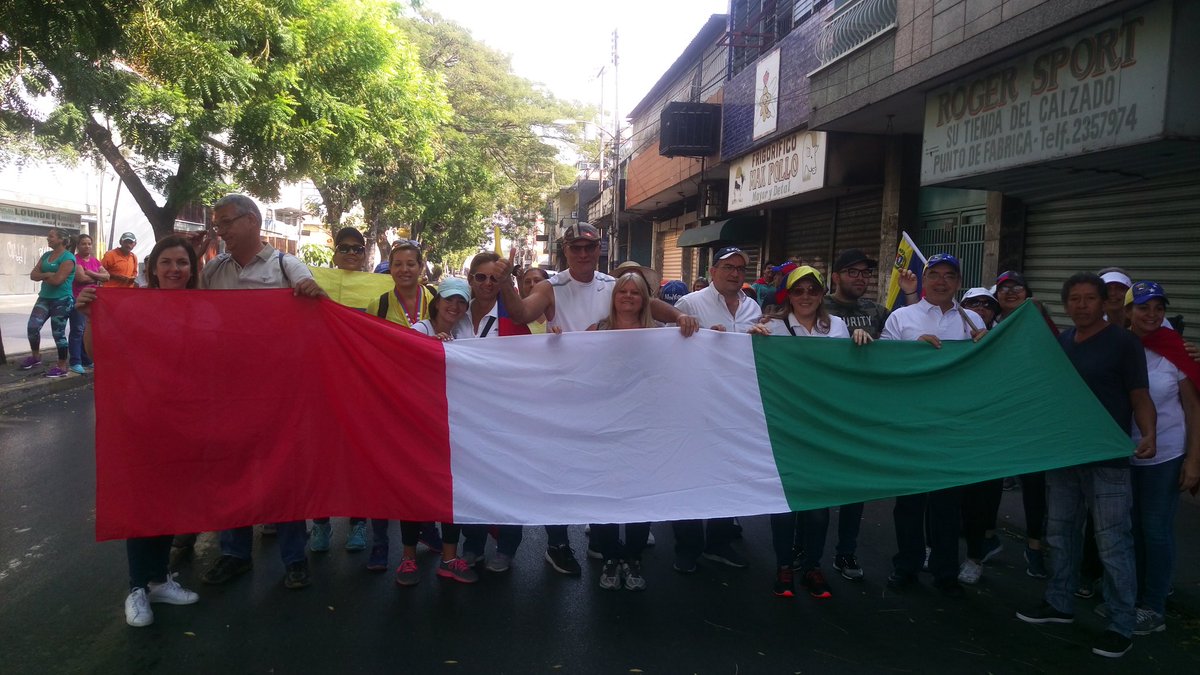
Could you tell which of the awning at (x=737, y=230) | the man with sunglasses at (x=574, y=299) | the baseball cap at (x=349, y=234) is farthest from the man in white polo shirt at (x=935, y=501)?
the awning at (x=737, y=230)

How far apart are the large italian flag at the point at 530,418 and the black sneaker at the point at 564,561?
669mm

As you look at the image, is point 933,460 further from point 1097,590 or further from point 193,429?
point 193,429

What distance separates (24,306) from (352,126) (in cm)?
A: 1777

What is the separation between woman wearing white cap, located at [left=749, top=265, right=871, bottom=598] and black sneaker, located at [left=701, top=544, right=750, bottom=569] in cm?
29

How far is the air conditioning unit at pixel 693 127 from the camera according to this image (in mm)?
18078

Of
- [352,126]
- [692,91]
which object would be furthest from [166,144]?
[692,91]

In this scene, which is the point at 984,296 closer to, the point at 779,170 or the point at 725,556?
the point at 725,556

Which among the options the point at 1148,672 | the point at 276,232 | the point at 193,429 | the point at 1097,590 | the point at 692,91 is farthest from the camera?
the point at 276,232

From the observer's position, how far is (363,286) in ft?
20.9

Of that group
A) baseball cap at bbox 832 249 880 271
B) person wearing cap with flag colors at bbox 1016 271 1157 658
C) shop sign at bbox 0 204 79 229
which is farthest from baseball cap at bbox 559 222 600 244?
shop sign at bbox 0 204 79 229

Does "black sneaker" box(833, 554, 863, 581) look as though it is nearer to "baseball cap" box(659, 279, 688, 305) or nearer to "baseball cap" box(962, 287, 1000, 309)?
"baseball cap" box(962, 287, 1000, 309)

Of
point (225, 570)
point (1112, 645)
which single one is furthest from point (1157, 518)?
point (225, 570)

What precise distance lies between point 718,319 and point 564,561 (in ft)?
5.38

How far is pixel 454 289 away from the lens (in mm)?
4766
